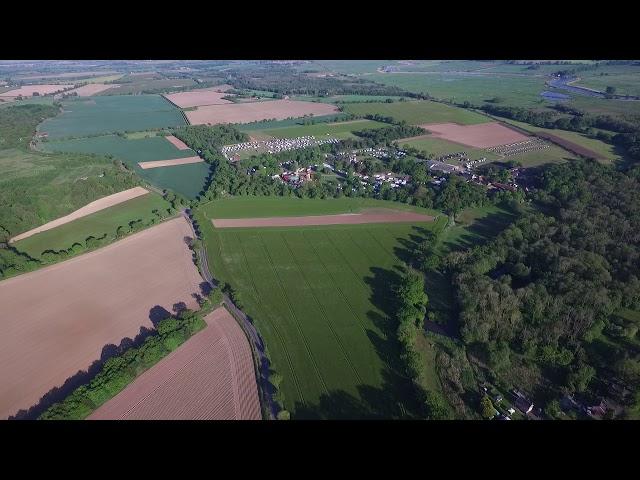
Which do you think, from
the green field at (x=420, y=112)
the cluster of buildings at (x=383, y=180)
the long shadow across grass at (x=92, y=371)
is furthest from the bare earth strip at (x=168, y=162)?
the green field at (x=420, y=112)

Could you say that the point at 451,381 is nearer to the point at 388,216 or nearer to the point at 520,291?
the point at 520,291

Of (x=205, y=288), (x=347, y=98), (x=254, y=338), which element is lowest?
(x=347, y=98)

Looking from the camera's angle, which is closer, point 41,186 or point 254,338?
point 254,338

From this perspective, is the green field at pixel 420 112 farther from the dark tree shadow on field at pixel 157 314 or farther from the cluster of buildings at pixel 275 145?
the dark tree shadow on field at pixel 157 314

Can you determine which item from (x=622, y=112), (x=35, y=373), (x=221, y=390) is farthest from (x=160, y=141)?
(x=622, y=112)

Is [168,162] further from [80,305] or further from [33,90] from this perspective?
[33,90]

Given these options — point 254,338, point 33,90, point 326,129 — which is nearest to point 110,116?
point 326,129

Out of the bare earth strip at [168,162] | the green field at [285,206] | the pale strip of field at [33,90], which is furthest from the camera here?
the pale strip of field at [33,90]
